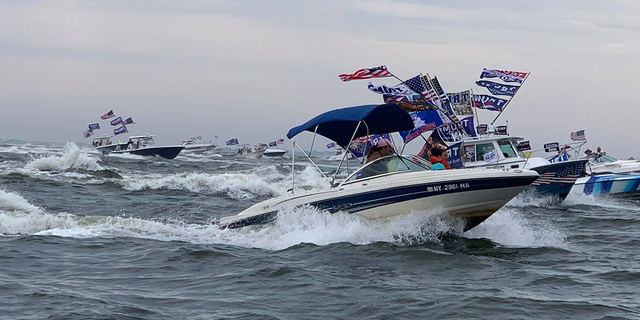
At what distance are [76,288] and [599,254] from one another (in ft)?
24.7

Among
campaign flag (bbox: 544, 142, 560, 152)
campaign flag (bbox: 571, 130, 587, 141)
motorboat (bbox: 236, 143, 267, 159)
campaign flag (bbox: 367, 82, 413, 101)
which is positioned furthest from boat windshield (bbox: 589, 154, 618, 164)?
motorboat (bbox: 236, 143, 267, 159)

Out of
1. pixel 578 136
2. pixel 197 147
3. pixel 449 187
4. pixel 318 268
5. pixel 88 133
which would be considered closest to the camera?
pixel 318 268

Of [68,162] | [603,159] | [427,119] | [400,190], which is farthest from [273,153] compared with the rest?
[400,190]

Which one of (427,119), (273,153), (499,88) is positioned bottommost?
(273,153)

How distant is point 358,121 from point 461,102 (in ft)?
39.3

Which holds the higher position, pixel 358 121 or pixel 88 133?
pixel 88 133

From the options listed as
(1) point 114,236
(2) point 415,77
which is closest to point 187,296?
(1) point 114,236

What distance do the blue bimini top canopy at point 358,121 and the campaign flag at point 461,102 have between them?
10.1 metres

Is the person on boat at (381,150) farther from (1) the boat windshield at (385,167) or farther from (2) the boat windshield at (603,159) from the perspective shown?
(2) the boat windshield at (603,159)

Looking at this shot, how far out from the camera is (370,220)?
411 inches

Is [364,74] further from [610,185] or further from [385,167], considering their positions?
[610,185]

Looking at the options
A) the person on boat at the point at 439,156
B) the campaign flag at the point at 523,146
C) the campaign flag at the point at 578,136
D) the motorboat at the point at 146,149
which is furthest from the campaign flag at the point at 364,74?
the motorboat at the point at 146,149

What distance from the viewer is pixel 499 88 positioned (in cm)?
2253

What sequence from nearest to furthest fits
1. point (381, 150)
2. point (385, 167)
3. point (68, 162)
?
point (385, 167), point (381, 150), point (68, 162)
